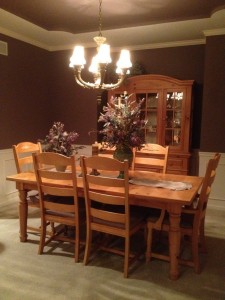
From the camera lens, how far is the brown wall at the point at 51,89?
4211mm

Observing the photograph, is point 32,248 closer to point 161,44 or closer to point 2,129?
point 2,129

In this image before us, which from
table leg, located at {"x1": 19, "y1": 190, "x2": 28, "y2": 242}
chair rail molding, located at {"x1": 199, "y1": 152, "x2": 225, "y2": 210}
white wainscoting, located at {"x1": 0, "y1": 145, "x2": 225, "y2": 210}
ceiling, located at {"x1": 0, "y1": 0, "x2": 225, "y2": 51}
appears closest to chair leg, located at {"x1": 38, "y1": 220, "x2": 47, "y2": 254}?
table leg, located at {"x1": 19, "y1": 190, "x2": 28, "y2": 242}

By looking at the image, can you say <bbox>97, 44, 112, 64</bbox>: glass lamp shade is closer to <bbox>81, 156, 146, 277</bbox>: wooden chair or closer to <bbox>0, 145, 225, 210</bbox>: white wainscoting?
<bbox>81, 156, 146, 277</bbox>: wooden chair

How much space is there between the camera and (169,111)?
14.1 ft

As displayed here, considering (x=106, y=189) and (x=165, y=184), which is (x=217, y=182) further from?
(x=106, y=189)

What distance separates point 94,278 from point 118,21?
3113 mm

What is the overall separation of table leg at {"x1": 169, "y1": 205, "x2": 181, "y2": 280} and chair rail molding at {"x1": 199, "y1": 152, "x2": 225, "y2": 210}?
208 centimetres

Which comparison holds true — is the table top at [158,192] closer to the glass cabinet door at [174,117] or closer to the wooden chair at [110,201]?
the wooden chair at [110,201]

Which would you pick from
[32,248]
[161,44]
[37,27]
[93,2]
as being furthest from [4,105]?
[161,44]

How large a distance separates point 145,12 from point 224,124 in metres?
1.89

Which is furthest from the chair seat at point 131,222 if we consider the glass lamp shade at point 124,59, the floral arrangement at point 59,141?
the glass lamp shade at point 124,59

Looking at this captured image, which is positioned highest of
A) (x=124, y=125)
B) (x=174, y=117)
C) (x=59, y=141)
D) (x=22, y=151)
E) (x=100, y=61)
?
(x=100, y=61)

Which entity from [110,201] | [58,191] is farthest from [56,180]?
[110,201]

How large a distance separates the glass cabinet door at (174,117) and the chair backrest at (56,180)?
2257 millimetres
